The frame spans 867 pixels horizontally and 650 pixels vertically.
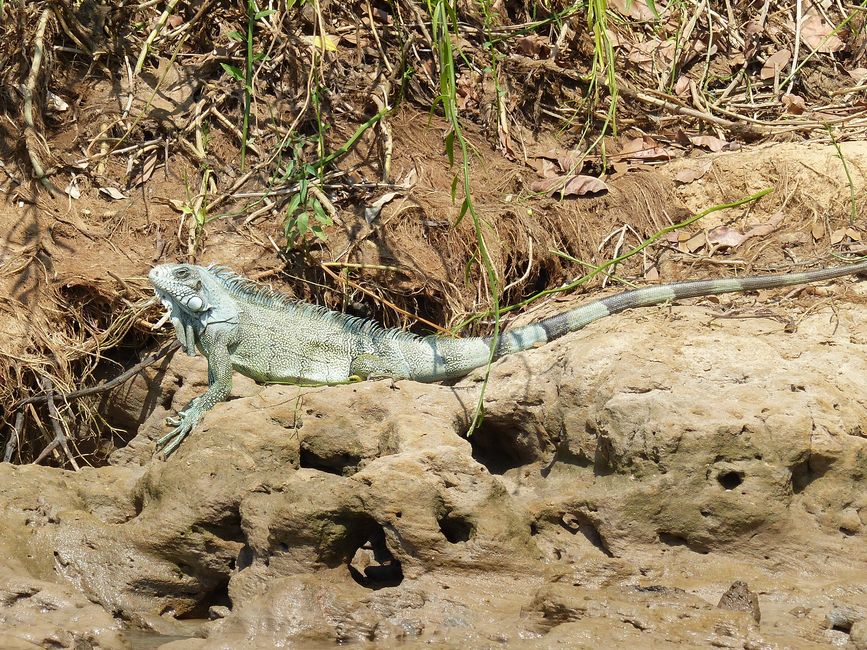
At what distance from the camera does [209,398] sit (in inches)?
217

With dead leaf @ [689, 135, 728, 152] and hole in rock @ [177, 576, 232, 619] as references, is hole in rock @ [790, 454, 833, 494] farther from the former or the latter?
dead leaf @ [689, 135, 728, 152]

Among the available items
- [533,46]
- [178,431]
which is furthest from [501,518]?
[533,46]

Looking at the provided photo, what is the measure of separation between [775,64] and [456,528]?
5354 mm

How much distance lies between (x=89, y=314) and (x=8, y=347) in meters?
0.51

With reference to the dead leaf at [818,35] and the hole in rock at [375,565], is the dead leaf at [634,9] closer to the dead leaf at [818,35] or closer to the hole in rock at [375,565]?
the dead leaf at [818,35]

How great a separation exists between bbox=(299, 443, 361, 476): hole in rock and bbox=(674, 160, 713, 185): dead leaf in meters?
3.44

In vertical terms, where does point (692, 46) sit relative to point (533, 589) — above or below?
above

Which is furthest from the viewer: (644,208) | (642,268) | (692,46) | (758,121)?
(692,46)

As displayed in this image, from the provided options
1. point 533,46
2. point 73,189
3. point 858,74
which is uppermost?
point 533,46

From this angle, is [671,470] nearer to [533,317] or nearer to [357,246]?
[533,317]

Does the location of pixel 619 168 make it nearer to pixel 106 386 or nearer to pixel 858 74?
pixel 858 74

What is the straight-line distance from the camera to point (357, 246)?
6789 millimetres

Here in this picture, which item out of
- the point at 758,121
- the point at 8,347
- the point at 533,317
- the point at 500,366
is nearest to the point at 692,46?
the point at 758,121

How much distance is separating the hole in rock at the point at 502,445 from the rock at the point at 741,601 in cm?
133
